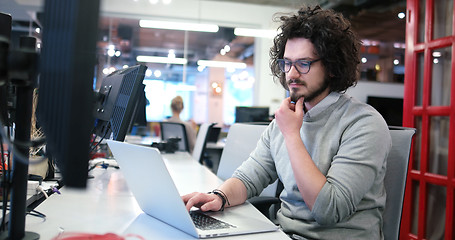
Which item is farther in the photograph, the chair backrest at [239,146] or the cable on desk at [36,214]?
the chair backrest at [239,146]

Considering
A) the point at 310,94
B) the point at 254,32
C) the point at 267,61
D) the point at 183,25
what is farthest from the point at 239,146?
the point at 267,61

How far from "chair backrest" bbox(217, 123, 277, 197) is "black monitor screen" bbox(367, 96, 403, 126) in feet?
7.12

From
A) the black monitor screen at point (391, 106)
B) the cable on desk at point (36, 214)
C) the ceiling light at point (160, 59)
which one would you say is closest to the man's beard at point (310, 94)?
the cable on desk at point (36, 214)

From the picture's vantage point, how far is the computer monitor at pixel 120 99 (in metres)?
1.26

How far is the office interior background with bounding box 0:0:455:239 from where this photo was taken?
2391 millimetres

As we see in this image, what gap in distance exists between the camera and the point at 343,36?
136 cm

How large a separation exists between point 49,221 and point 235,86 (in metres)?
7.28

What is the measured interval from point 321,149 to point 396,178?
0.26 meters

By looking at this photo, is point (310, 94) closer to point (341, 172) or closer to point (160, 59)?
point (341, 172)

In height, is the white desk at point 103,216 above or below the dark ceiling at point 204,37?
below

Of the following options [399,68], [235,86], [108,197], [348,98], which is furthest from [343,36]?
[235,86]

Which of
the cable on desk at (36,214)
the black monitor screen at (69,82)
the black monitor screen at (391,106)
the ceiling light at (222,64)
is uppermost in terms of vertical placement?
the ceiling light at (222,64)

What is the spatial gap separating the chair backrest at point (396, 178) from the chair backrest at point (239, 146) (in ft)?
2.12

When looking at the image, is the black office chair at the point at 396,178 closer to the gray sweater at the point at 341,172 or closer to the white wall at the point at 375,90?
the gray sweater at the point at 341,172
